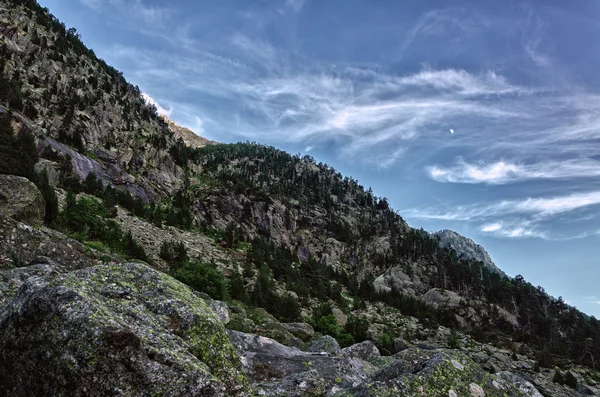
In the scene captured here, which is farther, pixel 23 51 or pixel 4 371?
pixel 23 51

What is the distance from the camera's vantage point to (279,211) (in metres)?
87.0

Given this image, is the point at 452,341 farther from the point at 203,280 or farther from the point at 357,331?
the point at 203,280

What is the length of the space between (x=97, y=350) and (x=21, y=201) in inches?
692

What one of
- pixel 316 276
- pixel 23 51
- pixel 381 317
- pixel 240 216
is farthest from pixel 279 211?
pixel 23 51

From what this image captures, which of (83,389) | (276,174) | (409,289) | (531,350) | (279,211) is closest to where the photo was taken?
(83,389)

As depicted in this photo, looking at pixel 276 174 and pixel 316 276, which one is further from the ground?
pixel 276 174

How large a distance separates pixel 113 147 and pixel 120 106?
56.2ft

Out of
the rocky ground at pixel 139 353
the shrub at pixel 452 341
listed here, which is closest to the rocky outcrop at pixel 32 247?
the rocky ground at pixel 139 353

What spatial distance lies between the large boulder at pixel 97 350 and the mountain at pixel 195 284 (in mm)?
17

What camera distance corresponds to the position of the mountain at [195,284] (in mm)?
3641

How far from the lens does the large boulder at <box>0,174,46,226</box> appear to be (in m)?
15.4

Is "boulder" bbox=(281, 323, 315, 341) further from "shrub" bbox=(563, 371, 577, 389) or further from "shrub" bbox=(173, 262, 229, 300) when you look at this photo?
"shrub" bbox=(563, 371, 577, 389)

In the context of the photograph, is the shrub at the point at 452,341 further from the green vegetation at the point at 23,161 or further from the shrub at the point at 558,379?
the green vegetation at the point at 23,161

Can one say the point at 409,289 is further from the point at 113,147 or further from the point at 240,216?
the point at 113,147
